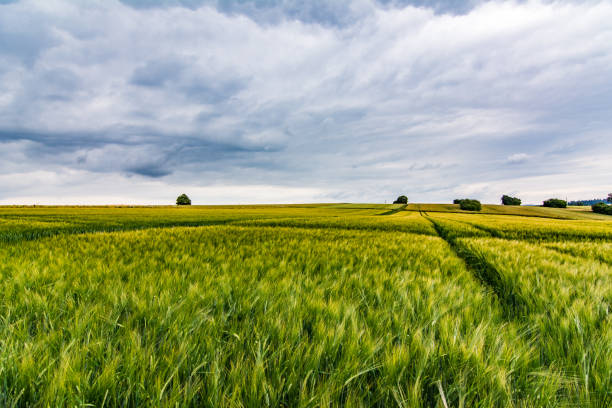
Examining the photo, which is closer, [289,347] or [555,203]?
[289,347]

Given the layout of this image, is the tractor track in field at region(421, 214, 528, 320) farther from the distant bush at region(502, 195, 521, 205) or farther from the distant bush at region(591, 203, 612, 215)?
the distant bush at region(502, 195, 521, 205)

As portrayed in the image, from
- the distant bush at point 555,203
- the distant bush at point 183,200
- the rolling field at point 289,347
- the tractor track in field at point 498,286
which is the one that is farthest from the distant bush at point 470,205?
the distant bush at point 183,200

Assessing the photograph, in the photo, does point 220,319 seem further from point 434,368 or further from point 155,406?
point 434,368

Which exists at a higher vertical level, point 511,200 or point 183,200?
point 183,200

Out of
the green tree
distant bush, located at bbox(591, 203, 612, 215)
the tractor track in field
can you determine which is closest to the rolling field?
the tractor track in field

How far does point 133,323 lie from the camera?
162 cm

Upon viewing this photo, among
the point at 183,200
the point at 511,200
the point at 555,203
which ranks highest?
the point at 183,200

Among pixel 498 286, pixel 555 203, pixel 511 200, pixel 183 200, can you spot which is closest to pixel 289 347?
pixel 498 286

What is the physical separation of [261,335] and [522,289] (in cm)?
267

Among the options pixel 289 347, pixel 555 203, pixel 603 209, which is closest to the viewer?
pixel 289 347

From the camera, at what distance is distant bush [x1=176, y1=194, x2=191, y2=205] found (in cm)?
10644

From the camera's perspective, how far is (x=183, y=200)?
106 meters

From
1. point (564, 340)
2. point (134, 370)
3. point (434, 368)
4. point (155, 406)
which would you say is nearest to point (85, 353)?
point (134, 370)

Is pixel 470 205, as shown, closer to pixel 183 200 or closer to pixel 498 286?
pixel 498 286
